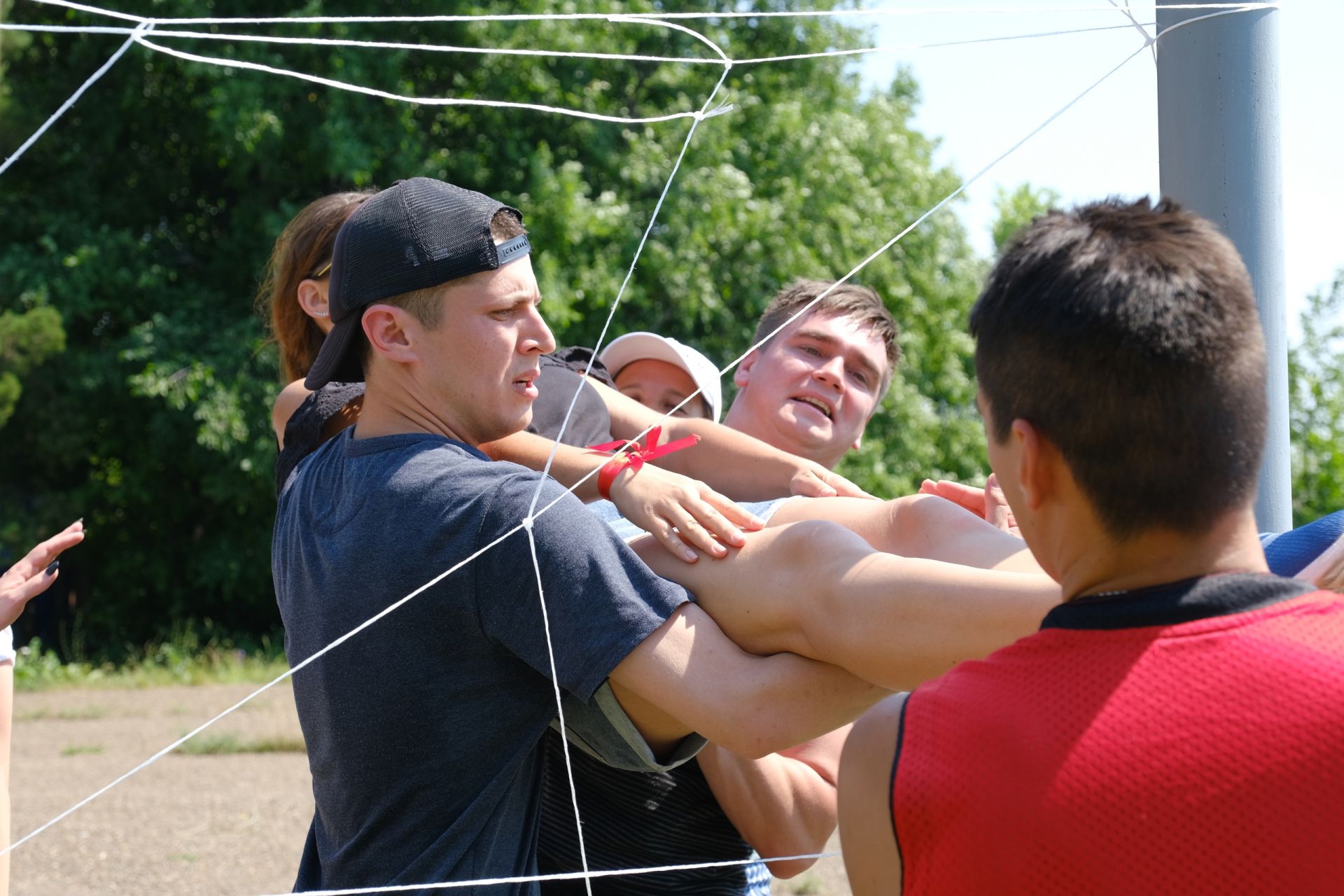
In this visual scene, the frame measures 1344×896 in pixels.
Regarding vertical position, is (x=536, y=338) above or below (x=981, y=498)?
above

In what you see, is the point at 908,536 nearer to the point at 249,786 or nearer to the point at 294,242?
the point at 294,242

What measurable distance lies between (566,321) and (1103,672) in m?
11.2

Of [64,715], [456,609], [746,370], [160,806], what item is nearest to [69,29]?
[456,609]

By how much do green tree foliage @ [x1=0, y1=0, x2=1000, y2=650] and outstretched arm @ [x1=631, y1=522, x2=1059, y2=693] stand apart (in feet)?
33.3

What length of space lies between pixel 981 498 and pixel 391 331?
99 cm

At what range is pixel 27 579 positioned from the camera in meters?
2.44

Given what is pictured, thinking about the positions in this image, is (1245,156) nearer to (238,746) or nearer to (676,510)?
(676,510)

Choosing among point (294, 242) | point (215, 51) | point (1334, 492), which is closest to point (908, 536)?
point (294, 242)

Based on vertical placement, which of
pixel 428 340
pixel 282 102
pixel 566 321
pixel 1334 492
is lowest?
pixel 1334 492

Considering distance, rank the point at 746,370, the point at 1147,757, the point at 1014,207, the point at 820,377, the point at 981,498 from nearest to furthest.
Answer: the point at 1147,757, the point at 981,498, the point at 820,377, the point at 746,370, the point at 1014,207

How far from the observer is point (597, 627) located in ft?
4.83

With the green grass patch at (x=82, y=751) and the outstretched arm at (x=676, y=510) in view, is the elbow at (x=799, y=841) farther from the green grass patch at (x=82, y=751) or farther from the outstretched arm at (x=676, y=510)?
the green grass patch at (x=82, y=751)

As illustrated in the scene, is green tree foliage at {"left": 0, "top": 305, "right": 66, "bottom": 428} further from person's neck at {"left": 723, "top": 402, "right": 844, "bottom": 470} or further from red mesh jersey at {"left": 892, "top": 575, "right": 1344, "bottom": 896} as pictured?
red mesh jersey at {"left": 892, "top": 575, "right": 1344, "bottom": 896}

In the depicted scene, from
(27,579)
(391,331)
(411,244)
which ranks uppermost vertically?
(411,244)
